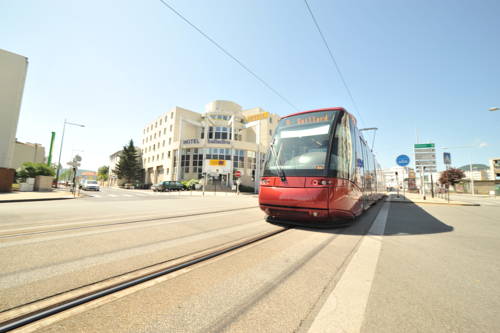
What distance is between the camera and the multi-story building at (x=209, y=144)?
38094 millimetres

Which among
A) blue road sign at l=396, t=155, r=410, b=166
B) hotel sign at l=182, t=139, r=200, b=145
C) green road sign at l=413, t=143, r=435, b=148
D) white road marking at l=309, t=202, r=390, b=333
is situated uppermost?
hotel sign at l=182, t=139, r=200, b=145

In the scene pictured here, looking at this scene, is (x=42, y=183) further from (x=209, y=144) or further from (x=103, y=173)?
(x=103, y=173)

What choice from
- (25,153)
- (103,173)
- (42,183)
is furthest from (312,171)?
(103,173)

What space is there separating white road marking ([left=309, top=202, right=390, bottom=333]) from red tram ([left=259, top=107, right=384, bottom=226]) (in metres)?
1.58

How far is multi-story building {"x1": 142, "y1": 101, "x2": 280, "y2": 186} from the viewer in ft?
125

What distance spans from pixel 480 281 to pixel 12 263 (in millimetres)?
5887

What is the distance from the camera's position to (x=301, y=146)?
18.1ft

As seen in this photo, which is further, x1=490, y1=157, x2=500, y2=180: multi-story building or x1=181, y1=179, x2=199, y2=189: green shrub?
x1=490, y1=157, x2=500, y2=180: multi-story building

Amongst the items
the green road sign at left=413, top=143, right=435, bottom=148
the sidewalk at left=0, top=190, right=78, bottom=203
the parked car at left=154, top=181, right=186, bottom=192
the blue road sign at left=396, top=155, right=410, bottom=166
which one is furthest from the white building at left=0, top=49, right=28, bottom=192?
the green road sign at left=413, top=143, right=435, bottom=148

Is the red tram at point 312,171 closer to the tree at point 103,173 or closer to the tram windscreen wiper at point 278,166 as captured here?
the tram windscreen wiper at point 278,166

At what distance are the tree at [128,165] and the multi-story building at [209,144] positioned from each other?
3.11 meters

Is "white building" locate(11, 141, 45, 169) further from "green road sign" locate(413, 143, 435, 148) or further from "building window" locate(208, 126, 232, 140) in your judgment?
"green road sign" locate(413, 143, 435, 148)

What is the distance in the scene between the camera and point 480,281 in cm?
Result: 250

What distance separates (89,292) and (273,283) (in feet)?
6.11
